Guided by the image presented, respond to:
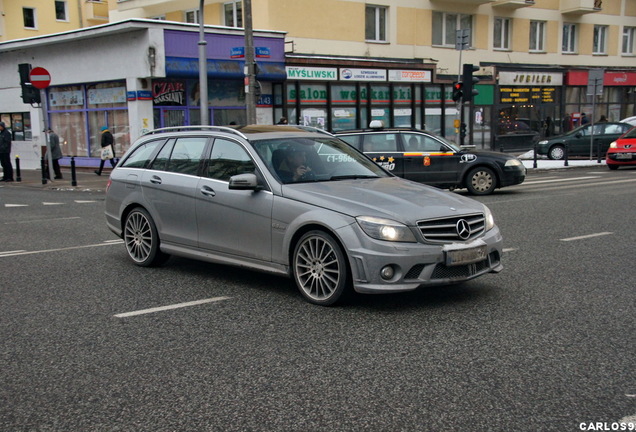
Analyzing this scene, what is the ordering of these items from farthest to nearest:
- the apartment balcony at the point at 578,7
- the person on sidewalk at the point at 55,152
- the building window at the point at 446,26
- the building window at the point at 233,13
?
the apartment balcony at the point at 578,7
the building window at the point at 446,26
the building window at the point at 233,13
the person on sidewalk at the point at 55,152

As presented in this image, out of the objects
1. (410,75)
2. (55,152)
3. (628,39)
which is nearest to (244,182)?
(55,152)

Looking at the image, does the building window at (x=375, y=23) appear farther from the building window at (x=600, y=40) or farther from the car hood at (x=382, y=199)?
the car hood at (x=382, y=199)

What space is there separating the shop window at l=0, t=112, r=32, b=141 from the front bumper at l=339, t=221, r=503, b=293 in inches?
1099

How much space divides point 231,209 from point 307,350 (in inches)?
95.6

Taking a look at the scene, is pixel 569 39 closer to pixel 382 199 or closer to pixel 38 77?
pixel 38 77

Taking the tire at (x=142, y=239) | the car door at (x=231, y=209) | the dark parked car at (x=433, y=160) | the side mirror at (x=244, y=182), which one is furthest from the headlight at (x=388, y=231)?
the dark parked car at (x=433, y=160)

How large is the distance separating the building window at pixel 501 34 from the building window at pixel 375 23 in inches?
314

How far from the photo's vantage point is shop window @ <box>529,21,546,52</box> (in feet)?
127

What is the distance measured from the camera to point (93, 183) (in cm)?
2208

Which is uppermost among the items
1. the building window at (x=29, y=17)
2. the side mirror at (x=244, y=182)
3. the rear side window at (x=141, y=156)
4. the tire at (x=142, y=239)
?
the building window at (x=29, y=17)

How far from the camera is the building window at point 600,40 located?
4212cm

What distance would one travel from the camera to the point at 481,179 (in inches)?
645

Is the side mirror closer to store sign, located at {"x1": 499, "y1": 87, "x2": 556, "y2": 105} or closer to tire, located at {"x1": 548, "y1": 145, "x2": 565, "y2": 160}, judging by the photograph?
tire, located at {"x1": 548, "y1": 145, "x2": 565, "y2": 160}

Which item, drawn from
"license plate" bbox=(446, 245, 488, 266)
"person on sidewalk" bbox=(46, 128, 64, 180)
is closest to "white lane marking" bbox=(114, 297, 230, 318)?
"license plate" bbox=(446, 245, 488, 266)
